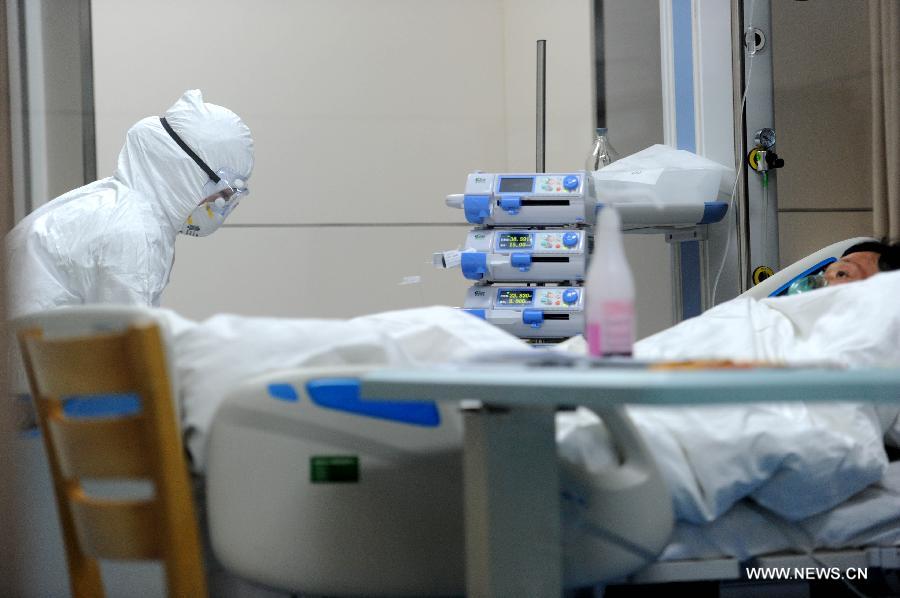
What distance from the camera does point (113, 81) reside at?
13.8 feet

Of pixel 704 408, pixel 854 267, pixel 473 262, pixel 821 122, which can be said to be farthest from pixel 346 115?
pixel 704 408

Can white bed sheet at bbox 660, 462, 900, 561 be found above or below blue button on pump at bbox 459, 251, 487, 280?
below

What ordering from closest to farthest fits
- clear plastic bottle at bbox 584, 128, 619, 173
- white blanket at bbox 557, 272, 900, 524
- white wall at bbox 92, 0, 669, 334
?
white blanket at bbox 557, 272, 900, 524, clear plastic bottle at bbox 584, 128, 619, 173, white wall at bbox 92, 0, 669, 334

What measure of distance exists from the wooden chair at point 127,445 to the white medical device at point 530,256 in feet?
6.99

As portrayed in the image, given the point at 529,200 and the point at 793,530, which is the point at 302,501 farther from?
the point at 529,200

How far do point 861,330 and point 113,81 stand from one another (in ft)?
10.6

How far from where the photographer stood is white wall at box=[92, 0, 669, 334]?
4.27m

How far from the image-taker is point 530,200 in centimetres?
342

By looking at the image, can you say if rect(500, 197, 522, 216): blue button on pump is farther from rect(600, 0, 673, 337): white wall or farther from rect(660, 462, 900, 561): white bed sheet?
rect(660, 462, 900, 561): white bed sheet

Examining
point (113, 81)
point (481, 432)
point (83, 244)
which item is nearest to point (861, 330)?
point (481, 432)

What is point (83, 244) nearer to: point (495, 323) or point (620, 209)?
point (495, 323)

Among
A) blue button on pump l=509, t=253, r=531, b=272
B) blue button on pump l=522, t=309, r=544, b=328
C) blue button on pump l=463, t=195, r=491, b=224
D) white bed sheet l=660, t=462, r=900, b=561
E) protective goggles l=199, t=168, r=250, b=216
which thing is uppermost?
protective goggles l=199, t=168, r=250, b=216

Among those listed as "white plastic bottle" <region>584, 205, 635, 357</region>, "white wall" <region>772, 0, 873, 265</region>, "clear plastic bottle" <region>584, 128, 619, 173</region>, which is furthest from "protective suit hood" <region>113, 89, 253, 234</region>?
"white plastic bottle" <region>584, 205, 635, 357</region>

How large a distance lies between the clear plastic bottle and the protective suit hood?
1358mm
